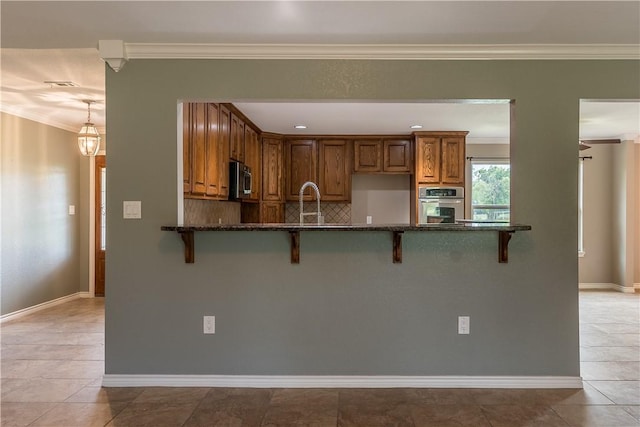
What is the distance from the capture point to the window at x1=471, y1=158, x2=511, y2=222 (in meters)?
6.99

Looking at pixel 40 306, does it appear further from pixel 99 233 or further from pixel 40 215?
pixel 99 233

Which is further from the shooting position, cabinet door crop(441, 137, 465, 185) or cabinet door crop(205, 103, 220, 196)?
cabinet door crop(441, 137, 465, 185)

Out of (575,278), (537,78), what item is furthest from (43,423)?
(537,78)

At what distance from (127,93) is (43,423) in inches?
80.3

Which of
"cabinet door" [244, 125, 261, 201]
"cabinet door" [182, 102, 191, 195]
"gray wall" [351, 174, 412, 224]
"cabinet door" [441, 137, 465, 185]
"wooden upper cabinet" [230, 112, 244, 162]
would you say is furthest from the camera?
"gray wall" [351, 174, 412, 224]

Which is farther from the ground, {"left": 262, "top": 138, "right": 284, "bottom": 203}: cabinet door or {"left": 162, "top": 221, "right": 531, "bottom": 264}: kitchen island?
{"left": 262, "top": 138, "right": 284, "bottom": 203}: cabinet door

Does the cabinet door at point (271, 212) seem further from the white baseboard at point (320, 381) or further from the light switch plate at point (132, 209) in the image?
the white baseboard at point (320, 381)

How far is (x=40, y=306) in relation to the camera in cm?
544

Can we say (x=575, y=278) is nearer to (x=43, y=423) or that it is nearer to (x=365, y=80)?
(x=365, y=80)

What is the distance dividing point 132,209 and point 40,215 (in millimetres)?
3218

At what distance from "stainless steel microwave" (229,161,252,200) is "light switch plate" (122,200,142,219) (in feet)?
5.11

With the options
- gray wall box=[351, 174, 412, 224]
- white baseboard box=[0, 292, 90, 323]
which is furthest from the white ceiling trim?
gray wall box=[351, 174, 412, 224]

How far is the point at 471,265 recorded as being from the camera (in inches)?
120

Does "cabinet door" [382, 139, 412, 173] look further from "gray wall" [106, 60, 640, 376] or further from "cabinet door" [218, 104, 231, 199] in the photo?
"gray wall" [106, 60, 640, 376]
